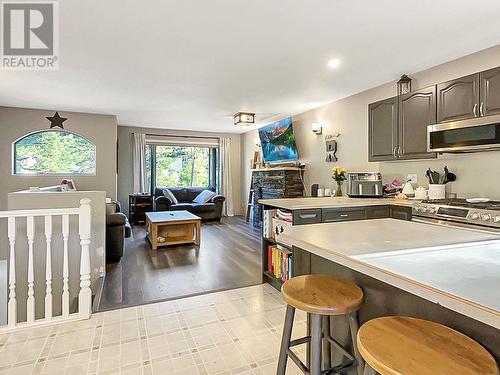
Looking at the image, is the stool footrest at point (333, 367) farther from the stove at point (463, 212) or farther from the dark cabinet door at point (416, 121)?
the dark cabinet door at point (416, 121)

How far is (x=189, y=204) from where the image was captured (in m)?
7.19

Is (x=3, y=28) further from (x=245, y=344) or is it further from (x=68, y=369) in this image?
(x=245, y=344)

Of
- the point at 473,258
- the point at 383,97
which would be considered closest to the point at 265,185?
the point at 383,97

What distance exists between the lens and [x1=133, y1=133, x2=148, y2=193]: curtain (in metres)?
7.38

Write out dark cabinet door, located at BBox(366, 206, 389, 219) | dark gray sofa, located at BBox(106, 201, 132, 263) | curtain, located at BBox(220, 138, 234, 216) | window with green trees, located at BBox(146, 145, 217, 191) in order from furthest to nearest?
curtain, located at BBox(220, 138, 234, 216) → window with green trees, located at BBox(146, 145, 217, 191) → dark gray sofa, located at BBox(106, 201, 132, 263) → dark cabinet door, located at BBox(366, 206, 389, 219)

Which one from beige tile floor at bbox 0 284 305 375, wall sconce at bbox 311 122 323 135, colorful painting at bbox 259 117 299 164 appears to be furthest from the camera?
colorful painting at bbox 259 117 299 164

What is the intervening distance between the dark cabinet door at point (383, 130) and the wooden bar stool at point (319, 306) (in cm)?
266

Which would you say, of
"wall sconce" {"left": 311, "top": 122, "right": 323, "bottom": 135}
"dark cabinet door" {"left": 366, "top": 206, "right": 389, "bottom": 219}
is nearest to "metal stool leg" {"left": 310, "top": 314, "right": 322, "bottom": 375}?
"dark cabinet door" {"left": 366, "top": 206, "right": 389, "bottom": 219}

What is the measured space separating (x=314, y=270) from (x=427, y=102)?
96.9 inches

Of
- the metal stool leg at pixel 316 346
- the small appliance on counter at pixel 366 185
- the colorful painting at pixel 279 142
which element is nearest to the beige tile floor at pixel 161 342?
the metal stool leg at pixel 316 346

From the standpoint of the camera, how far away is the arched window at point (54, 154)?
5.52 meters

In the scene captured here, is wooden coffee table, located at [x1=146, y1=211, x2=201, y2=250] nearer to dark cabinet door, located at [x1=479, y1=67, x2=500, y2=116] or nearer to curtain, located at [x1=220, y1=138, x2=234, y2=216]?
curtain, located at [x1=220, y1=138, x2=234, y2=216]

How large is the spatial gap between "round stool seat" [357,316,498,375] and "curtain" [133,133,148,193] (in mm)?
7218

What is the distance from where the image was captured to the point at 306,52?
2959mm
